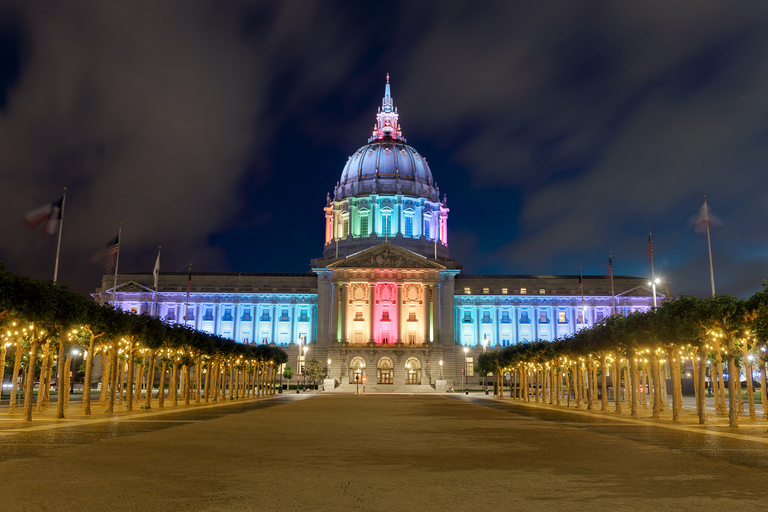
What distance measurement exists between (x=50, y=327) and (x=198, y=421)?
386 inches

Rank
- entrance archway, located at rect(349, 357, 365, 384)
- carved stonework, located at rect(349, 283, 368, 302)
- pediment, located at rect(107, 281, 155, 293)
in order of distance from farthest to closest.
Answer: pediment, located at rect(107, 281, 155, 293), carved stonework, located at rect(349, 283, 368, 302), entrance archway, located at rect(349, 357, 365, 384)

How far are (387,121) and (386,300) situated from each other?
70.5 metres

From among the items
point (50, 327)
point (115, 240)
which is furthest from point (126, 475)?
point (115, 240)

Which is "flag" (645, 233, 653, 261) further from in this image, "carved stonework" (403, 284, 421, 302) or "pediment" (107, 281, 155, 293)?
"pediment" (107, 281, 155, 293)

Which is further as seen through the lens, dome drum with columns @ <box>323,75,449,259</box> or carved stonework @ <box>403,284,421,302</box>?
dome drum with columns @ <box>323,75,449,259</box>

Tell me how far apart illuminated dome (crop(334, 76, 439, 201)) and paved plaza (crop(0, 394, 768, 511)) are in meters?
133

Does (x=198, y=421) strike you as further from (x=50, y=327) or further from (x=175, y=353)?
(x=175, y=353)

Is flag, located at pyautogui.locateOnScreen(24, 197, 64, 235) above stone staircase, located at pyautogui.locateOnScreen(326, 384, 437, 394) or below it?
above

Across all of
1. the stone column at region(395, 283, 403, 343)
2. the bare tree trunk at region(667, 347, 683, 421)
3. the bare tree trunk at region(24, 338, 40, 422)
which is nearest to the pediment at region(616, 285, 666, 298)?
the stone column at region(395, 283, 403, 343)

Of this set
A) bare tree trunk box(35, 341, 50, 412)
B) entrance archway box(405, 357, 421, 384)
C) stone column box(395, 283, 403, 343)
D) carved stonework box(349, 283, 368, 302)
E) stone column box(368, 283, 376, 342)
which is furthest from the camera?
carved stonework box(349, 283, 368, 302)

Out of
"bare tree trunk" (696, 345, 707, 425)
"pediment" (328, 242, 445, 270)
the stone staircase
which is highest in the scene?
"pediment" (328, 242, 445, 270)

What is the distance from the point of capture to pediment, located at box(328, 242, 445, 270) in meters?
131

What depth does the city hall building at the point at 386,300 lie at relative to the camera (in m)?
Result: 127

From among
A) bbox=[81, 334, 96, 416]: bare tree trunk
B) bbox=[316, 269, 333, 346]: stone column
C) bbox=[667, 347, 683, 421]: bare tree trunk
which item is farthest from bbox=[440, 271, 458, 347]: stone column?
bbox=[81, 334, 96, 416]: bare tree trunk
